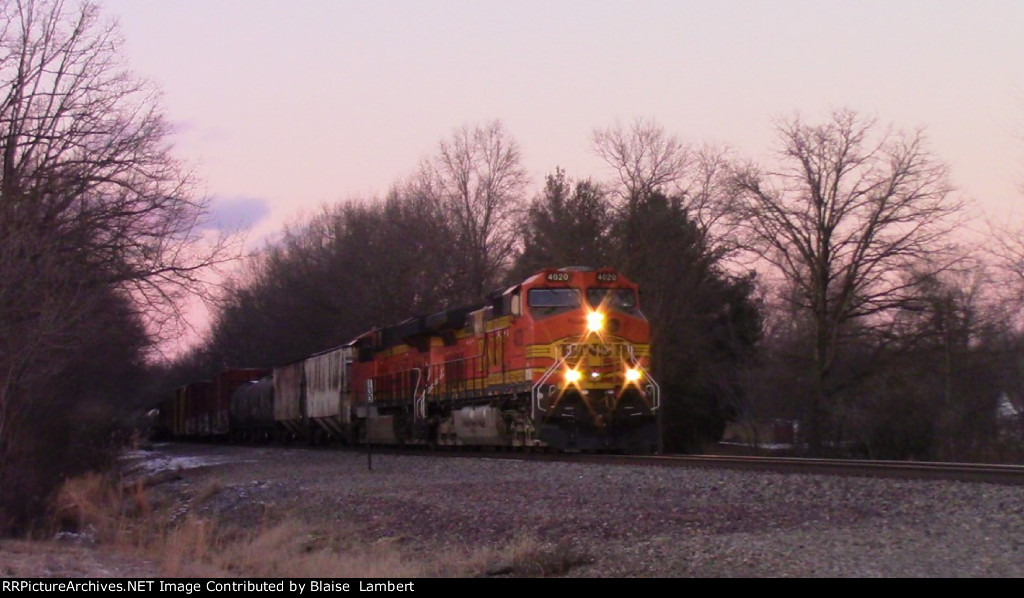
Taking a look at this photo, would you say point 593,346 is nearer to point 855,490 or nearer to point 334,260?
point 855,490

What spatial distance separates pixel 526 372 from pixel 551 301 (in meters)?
1.49

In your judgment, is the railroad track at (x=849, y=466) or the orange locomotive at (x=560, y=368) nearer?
the railroad track at (x=849, y=466)

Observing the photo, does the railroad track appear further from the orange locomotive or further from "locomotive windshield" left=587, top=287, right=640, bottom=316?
"locomotive windshield" left=587, top=287, right=640, bottom=316

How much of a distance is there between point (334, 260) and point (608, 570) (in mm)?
49726

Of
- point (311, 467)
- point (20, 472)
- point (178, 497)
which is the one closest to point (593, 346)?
point (311, 467)

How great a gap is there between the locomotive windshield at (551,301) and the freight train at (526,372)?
2 centimetres

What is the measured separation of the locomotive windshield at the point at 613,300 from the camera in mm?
21938

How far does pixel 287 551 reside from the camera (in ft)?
42.2

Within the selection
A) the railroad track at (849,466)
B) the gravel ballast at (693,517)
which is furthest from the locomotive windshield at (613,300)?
the gravel ballast at (693,517)

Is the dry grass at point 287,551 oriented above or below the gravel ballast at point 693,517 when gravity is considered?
below

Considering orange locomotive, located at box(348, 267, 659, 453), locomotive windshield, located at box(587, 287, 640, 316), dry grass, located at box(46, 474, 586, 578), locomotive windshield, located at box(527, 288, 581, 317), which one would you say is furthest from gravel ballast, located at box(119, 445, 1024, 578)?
locomotive windshield, located at box(587, 287, 640, 316)

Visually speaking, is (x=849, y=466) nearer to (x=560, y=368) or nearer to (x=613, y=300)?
(x=560, y=368)

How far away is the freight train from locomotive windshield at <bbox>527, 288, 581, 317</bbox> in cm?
2

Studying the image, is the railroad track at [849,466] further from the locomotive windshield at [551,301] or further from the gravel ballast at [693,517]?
the locomotive windshield at [551,301]
